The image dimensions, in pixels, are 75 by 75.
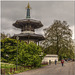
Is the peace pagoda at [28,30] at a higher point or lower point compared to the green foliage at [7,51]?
higher

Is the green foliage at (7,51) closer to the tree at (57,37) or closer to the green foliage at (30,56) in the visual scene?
the green foliage at (30,56)

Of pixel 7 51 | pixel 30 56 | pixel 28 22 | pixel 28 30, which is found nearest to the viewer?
pixel 30 56

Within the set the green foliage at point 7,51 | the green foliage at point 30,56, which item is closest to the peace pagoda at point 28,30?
the green foliage at point 7,51

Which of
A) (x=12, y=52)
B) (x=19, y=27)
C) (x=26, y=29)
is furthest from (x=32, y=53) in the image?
(x=19, y=27)

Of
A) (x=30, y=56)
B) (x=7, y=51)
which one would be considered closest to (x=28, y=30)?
(x=7, y=51)

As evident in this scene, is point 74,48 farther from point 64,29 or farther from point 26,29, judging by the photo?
point 26,29

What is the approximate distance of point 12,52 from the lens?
33125 mm

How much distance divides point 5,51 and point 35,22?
15709 millimetres

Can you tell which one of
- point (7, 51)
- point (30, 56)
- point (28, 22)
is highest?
point (28, 22)

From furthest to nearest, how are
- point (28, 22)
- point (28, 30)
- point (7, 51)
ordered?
point (28, 30)
point (28, 22)
point (7, 51)

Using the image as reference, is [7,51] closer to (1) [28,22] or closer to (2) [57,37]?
(1) [28,22]

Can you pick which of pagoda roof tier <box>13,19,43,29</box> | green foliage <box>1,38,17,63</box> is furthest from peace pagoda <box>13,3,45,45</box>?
green foliage <box>1,38,17,63</box>

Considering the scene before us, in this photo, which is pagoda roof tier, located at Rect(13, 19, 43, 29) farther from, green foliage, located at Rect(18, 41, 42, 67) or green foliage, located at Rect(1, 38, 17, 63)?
green foliage, located at Rect(18, 41, 42, 67)

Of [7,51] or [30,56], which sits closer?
[30,56]
